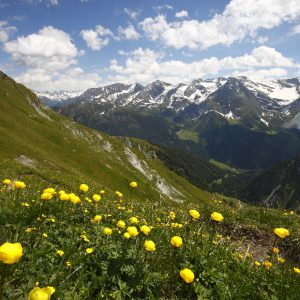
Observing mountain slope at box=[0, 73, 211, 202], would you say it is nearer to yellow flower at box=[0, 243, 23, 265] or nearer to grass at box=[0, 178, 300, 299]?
grass at box=[0, 178, 300, 299]

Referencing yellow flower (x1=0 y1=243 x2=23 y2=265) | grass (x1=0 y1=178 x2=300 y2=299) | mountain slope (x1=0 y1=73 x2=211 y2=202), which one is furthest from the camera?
mountain slope (x1=0 y1=73 x2=211 y2=202)

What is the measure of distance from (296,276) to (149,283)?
3137 mm

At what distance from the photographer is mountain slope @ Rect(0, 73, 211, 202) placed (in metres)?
67.7

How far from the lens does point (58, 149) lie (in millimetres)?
95688

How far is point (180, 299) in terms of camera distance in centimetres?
580

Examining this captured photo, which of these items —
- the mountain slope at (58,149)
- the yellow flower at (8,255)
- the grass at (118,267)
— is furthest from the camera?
the mountain slope at (58,149)

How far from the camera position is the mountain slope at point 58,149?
67.7m

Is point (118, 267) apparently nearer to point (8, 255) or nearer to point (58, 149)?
point (8, 255)

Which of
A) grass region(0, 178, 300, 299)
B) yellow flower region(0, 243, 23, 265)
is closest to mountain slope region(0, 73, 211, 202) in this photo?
grass region(0, 178, 300, 299)

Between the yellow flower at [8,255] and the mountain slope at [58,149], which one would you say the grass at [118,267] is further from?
the mountain slope at [58,149]

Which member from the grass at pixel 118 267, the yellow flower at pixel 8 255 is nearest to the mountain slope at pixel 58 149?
the grass at pixel 118 267

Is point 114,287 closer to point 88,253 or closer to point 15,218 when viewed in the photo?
point 88,253

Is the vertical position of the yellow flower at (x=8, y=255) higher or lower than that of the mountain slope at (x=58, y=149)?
higher

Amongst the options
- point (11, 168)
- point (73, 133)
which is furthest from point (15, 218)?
point (73, 133)
